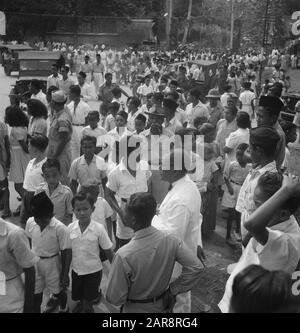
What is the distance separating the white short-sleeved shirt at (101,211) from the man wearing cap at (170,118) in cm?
213

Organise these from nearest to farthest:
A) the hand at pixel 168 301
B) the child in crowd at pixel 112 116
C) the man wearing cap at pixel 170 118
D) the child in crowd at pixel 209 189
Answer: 1. the hand at pixel 168 301
2. the child in crowd at pixel 209 189
3. the man wearing cap at pixel 170 118
4. the child in crowd at pixel 112 116

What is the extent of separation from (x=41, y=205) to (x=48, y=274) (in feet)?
2.03

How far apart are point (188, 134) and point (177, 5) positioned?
5186 centimetres

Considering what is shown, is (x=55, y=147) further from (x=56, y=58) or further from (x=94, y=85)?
(x=56, y=58)

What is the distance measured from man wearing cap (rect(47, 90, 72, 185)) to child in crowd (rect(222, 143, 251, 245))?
2038mm

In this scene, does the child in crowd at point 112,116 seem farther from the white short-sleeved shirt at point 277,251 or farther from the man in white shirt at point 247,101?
the white short-sleeved shirt at point 277,251

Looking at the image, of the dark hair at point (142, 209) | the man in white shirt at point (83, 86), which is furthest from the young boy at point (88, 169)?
the man in white shirt at point (83, 86)

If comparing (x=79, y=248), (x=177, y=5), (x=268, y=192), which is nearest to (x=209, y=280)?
(x=79, y=248)

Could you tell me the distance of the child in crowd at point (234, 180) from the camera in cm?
572

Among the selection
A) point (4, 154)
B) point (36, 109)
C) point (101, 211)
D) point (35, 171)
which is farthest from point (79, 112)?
point (101, 211)

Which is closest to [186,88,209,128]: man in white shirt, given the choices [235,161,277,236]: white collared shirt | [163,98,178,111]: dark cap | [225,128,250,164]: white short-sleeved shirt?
[163,98,178,111]: dark cap

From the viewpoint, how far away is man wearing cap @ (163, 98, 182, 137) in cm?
680

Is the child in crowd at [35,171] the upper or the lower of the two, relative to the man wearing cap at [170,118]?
lower

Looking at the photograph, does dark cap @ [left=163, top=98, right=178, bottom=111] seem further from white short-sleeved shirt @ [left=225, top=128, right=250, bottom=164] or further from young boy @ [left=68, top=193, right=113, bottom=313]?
young boy @ [left=68, top=193, right=113, bottom=313]
